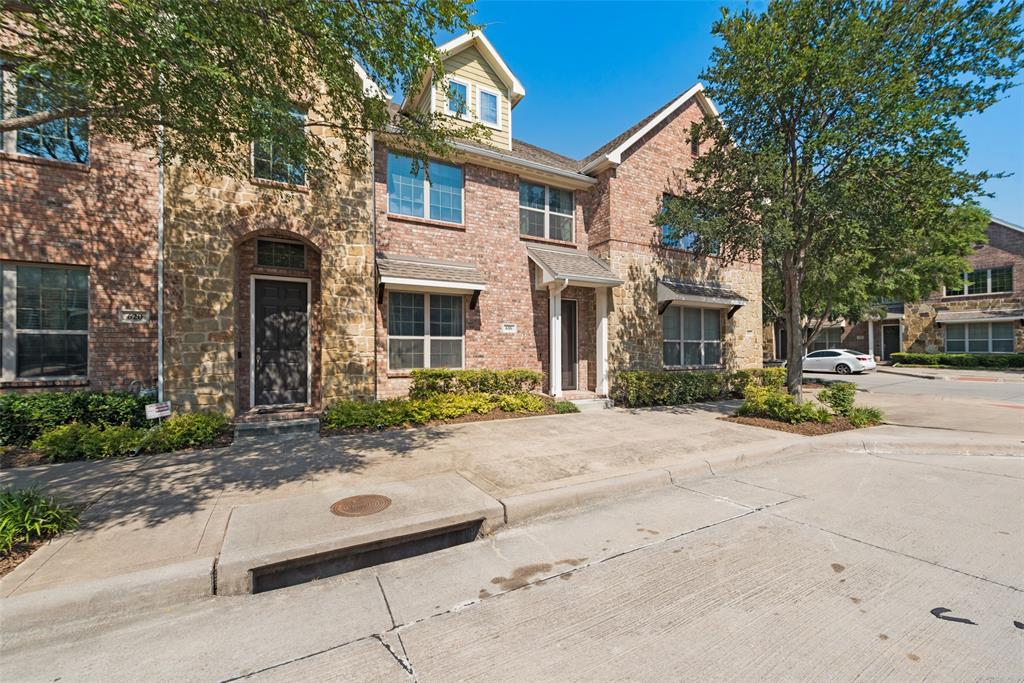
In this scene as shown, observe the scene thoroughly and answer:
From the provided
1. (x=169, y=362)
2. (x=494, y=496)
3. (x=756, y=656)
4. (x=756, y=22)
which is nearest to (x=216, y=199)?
(x=169, y=362)

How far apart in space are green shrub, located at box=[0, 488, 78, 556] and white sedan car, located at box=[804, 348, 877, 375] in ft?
95.6

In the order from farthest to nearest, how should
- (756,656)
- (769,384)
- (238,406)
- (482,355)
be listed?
(769,384) < (482,355) < (238,406) < (756,656)

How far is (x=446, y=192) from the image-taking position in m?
10.5

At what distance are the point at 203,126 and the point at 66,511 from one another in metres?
4.34

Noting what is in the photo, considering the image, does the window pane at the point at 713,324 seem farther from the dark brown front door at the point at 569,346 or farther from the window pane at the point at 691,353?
the dark brown front door at the point at 569,346

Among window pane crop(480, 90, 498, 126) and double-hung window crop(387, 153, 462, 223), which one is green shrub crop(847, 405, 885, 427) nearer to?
double-hung window crop(387, 153, 462, 223)

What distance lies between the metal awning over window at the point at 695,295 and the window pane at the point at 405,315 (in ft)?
23.2

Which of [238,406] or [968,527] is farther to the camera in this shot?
[238,406]

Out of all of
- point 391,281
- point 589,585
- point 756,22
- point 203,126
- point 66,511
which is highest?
point 756,22

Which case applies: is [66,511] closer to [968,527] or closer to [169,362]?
[169,362]

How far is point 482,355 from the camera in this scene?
10.6 meters

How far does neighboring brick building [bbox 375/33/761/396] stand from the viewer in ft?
32.3

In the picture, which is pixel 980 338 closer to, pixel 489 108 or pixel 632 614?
pixel 489 108

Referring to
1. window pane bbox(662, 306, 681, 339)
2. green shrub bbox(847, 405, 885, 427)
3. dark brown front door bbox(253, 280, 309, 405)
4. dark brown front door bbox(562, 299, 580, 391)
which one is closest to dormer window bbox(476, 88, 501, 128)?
dark brown front door bbox(562, 299, 580, 391)
